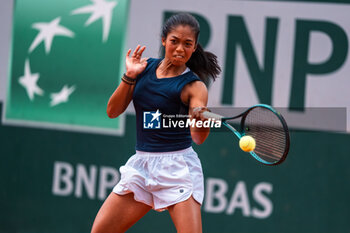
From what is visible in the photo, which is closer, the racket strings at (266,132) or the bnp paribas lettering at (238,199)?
the racket strings at (266,132)

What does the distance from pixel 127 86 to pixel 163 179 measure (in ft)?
1.81

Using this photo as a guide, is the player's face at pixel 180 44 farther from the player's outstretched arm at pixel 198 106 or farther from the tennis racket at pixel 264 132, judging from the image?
the tennis racket at pixel 264 132

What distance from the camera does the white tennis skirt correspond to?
10.3ft

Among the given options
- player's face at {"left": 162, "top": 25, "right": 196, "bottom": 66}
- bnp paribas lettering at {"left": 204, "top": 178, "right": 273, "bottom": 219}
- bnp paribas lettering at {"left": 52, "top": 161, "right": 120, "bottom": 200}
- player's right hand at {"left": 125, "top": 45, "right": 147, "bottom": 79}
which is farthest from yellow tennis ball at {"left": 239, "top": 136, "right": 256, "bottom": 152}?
bnp paribas lettering at {"left": 52, "top": 161, "right": 120, "bottom": 200}

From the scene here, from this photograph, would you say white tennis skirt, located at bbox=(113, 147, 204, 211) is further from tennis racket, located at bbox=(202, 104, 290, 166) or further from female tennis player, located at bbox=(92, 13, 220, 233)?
tennis racket, located at bbox=(202, 104, 290, 166)

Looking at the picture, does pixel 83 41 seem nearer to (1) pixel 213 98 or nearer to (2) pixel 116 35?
(2) pixel 116 35

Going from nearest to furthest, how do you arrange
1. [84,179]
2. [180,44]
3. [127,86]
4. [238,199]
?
1. [180,44]
2. [127,86]
3. [238,199]
4. [84,179]

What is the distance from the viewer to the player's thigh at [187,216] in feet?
9.84

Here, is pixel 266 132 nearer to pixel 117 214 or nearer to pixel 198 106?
pixel 198 106

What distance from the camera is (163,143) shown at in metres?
3.21

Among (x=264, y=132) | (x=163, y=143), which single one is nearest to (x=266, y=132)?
(x=264, y=132)

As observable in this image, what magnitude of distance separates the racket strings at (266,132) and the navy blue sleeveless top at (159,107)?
0.36 metres

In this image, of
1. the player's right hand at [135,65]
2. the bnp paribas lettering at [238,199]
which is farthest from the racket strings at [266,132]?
the bnp paribas lettering at [238,199]

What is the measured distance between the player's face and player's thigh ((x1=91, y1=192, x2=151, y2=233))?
808 millimetres
